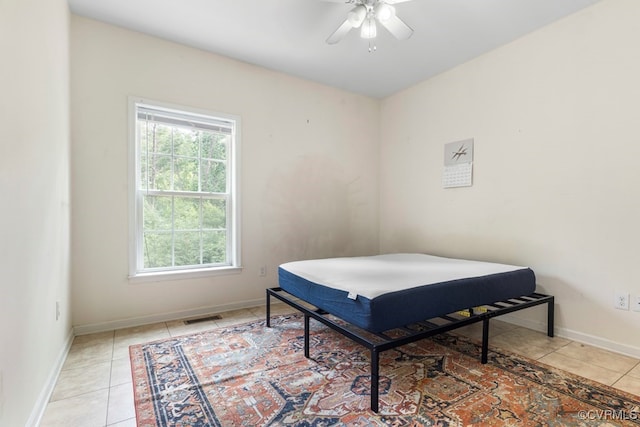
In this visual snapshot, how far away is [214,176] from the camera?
3.32 meters

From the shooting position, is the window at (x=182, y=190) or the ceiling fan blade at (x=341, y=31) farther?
the window at (x=182, y=190)

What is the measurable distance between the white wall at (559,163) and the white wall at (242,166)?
108 cm

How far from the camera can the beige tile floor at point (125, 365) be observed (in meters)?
1.59

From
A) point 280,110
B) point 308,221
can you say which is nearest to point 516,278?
point 308,221

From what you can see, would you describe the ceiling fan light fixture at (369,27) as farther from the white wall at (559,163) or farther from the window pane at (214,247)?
the window pane at (214,247)

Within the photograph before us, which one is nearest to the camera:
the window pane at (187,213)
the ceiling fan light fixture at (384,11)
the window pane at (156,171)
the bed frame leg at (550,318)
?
the ceiling fan light fixture at (384,11)

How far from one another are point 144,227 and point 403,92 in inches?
135

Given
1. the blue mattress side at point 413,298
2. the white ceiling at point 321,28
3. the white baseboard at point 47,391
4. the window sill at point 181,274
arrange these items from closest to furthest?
the white baseboard at point 47,391 → the blue mattress side at point 413,298 → the white ceiling at point 321,28 → the window sill at point 181,274

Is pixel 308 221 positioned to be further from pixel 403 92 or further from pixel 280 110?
pixel 403 92

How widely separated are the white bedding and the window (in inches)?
43.5

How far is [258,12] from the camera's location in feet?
8.27

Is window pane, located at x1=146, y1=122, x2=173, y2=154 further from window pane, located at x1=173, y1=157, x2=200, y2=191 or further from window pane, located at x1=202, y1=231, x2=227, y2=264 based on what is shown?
window pane, located at x1=202, y1=231, x2=227, y2=264

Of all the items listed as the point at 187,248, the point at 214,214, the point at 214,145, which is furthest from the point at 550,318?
the point at 214,145

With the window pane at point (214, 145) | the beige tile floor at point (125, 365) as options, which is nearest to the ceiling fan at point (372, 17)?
the window pane at point (214, 145)
